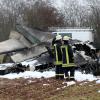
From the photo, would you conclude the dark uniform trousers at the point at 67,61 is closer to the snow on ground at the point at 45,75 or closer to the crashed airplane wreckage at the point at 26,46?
the snow on ground at the point at 45,75

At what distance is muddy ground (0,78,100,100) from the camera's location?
30.0 feet

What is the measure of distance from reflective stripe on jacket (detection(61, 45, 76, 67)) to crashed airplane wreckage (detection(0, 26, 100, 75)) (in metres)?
1.89

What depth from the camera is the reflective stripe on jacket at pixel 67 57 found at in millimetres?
13055

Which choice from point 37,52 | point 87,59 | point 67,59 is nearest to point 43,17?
point 37,52

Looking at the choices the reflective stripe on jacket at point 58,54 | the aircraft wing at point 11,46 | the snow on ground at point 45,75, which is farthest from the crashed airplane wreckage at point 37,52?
the reflective stripe on jacket at point 58,54

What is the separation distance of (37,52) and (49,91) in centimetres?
1037

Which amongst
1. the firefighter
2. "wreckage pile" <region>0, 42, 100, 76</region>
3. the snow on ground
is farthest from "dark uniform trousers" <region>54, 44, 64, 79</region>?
"wreckage pile" <region>0, 42, 100, 76</region>

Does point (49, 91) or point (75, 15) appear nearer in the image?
point (49, 91)

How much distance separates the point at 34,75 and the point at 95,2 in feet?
144

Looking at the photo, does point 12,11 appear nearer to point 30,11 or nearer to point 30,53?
point 30,11

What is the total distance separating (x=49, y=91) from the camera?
33.9ft

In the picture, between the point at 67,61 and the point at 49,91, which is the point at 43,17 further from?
the point at 49,91

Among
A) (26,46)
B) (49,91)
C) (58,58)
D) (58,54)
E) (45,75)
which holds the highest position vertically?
(58,54)

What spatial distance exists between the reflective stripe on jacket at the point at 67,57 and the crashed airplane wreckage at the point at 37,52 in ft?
6.19
